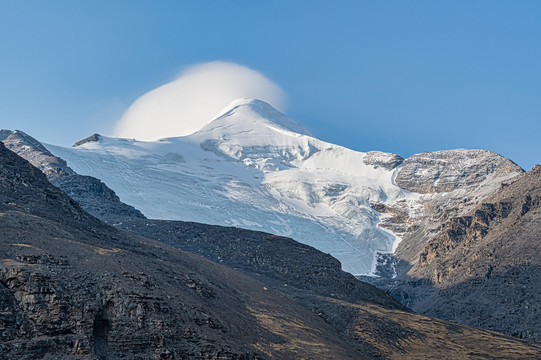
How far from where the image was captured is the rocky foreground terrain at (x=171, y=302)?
38969mm

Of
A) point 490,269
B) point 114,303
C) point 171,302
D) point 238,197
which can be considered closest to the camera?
point 114,303

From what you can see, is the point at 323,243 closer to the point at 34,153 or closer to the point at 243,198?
the point at 243,198

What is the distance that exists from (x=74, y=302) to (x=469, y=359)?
39685 millimetres

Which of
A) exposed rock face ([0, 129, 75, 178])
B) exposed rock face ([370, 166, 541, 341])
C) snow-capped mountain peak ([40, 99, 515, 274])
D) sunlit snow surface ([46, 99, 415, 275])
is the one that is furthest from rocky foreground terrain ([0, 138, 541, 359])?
snow-capped mountain peak ([40, 99, 515, 274])

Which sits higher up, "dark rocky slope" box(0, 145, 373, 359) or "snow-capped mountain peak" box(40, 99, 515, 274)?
"snow-capped mountain peak" box(40, 99, 515, 274)

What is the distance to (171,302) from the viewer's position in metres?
46.3

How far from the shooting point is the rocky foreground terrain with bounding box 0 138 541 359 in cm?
3897

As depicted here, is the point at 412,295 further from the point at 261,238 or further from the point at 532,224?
the point at 261,238

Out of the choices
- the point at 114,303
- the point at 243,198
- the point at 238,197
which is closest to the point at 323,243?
the point at 243,198

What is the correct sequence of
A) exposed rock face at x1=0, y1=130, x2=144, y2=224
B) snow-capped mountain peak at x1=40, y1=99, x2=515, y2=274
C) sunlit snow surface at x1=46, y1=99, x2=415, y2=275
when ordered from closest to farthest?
exposed rock face at x1=0, y1=130, x2=144, y2=224 < sunlit snow surface at x1=46, y1=99, x2=415, y2=275 < snow-capped mountain peak at x1=40, y1=99, x2=515, y2=274

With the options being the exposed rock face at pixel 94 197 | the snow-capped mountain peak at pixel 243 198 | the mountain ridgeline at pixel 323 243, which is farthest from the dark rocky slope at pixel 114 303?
the snow-capped mountain peak at pixel 243 198

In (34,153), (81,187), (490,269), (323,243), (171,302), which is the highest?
(34,153)

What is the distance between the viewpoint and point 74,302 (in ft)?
132

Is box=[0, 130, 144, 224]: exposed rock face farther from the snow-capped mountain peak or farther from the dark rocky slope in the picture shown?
the dark rocky slope
